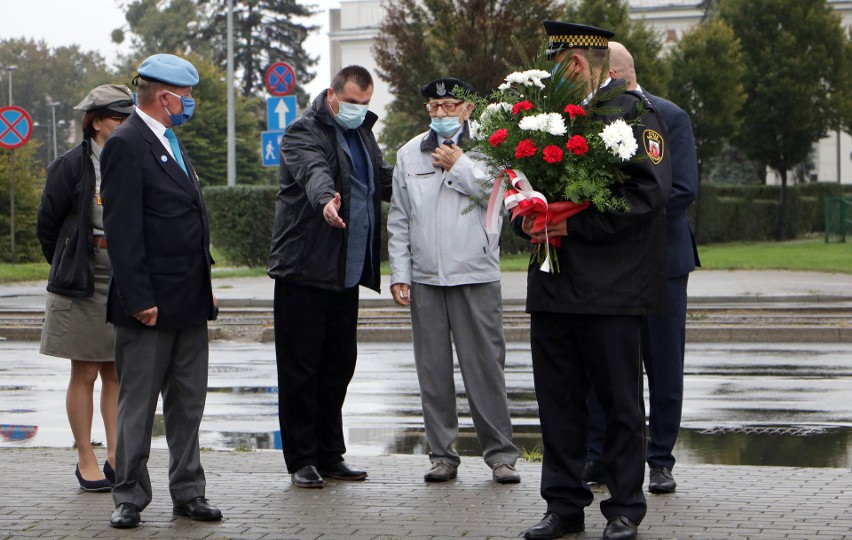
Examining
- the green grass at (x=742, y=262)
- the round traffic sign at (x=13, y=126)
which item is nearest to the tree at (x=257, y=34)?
the green grass at (x=742, y=262)

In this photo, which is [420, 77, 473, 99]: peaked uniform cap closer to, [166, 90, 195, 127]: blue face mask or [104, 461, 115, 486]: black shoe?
[166, 90, 195, 127]: blue face mask

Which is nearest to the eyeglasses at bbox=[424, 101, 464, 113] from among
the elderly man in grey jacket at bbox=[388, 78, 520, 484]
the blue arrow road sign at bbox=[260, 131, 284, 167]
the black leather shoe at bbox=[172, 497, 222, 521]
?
the elderly man in grey jacket at bbox=[388, 78, 520, 484]

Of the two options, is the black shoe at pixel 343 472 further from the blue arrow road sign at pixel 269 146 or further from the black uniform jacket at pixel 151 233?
the blue arrow road sign at pixel 269 146

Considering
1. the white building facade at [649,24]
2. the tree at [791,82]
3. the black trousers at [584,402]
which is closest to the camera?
the black trousers at [584,402]

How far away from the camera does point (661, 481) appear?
6273mm

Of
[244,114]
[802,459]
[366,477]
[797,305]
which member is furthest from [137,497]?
[244,114]

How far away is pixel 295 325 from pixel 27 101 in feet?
352

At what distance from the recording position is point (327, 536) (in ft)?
17.7

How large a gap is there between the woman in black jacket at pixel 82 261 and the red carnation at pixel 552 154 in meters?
2.46

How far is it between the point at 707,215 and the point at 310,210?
3379cm

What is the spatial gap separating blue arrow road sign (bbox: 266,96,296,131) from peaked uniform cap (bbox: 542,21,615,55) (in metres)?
17.3

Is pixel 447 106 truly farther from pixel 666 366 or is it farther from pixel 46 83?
pixel 46 83

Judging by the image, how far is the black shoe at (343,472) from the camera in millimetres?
6789

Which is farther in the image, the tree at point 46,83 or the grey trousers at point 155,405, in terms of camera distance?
the tree at point 46,83
